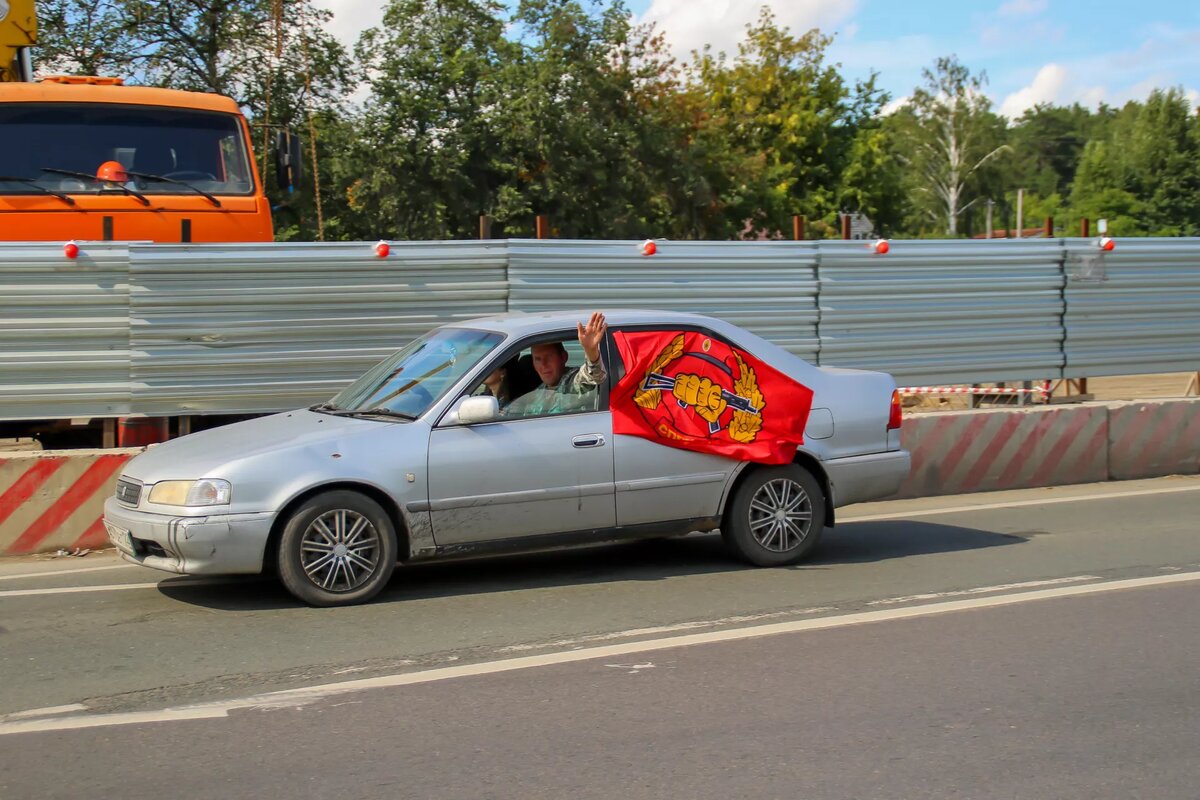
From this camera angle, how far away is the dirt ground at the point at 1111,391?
1418cm

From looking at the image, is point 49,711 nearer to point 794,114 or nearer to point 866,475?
point 866,475

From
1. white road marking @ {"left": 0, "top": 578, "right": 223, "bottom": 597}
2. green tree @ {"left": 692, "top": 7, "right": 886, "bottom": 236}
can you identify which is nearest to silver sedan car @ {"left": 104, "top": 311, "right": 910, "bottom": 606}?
white road marking @ {"left": 0, "top": 578, "right": 223, "bottom": 597}

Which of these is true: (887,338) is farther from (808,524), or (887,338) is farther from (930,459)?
(808,524)

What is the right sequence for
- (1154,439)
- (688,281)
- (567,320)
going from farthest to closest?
(1154,439), (688,281), (567,320)

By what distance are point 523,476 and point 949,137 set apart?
65539 mm

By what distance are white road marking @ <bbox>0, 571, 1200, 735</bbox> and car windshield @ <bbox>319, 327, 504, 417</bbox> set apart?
1873 millimetres

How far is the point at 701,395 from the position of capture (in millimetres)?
7742

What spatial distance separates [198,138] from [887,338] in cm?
632

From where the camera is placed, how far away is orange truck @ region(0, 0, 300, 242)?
9.73 meters

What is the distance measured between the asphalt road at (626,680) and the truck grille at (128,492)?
61 cm

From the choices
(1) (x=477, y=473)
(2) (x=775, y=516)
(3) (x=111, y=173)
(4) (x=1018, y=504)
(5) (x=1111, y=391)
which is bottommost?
(5) (x=1111, y=391)

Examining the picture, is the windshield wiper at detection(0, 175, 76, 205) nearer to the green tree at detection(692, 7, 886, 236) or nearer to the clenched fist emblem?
the clenched fist emblem

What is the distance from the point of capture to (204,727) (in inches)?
193

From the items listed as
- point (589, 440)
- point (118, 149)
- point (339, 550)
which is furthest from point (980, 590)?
point (118, 149)
